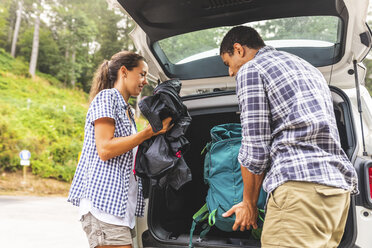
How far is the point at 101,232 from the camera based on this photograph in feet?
5.81

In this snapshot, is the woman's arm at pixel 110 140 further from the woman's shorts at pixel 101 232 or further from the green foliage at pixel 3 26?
the green foliage at pixel 3 26

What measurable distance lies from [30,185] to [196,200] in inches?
470

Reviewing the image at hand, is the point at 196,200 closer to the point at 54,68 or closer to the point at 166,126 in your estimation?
the point at 166,126

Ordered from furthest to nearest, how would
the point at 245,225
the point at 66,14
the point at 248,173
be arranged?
1. the point at 66,14
2. the point at 245,225
3. the point at 248,173

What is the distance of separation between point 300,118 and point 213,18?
1.45 meters

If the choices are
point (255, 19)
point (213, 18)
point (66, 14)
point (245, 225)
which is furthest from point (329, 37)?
point (66, 14)

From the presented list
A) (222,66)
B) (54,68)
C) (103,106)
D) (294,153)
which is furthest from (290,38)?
(54,68)

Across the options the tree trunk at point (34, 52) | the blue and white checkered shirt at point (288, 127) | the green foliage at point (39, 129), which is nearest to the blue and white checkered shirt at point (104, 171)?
the blue and white checkered shirt at point (288, 127)

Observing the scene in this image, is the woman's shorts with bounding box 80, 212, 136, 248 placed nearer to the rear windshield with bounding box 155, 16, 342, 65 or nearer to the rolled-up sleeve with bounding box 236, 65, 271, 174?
the rolled-up sleeve with bounding box 236, 65, 271, 174

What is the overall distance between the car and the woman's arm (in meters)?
0.36

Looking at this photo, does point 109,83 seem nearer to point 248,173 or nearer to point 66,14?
point 248,173

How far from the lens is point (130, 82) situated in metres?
2.08

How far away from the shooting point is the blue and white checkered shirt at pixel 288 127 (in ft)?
4.79

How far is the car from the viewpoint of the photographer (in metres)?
2.07
